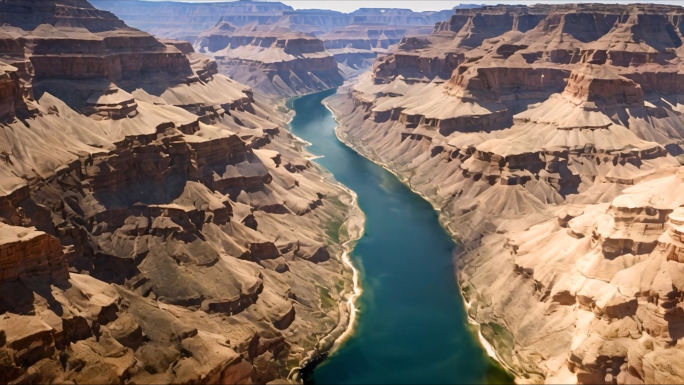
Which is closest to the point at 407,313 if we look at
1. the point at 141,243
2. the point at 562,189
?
the point at 141,243

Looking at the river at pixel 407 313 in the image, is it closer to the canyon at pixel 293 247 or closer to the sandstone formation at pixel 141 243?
the canyon at pixel 293 247

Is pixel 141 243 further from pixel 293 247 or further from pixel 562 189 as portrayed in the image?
pixel 562 189

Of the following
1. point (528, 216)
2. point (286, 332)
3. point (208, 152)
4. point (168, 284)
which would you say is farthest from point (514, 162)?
point (168, 284)

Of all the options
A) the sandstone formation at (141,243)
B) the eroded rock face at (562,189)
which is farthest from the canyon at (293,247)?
the eroded rock face at (562,189)

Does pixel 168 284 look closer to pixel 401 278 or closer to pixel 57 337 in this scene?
pixel 57 337

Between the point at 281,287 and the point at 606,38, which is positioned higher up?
the point at 606,38

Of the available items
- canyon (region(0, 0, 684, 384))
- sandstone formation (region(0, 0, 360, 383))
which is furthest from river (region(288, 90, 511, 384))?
sandstone formation (region(0, 0, 360, 383))

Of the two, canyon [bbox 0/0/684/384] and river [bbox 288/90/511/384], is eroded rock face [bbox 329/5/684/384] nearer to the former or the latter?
canyon [bbox 0/0/684/384]
